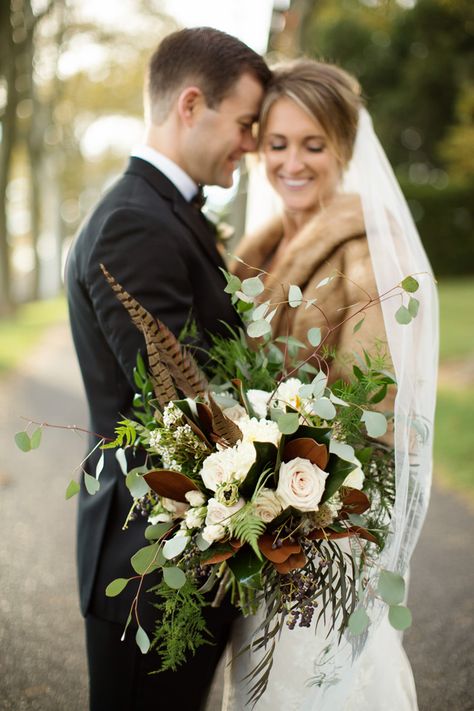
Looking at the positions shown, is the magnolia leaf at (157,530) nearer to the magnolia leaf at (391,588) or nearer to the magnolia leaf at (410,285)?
the magnolia leaf at (391,588)

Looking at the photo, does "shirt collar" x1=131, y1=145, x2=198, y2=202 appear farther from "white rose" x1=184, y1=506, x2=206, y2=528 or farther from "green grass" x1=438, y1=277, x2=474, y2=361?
"green grass" x1=438, y1=277, x2=474, y2=361

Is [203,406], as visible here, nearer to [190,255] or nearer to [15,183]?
[190,255]

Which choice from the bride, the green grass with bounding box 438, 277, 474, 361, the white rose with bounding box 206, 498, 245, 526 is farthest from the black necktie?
the green grass with bounding box 438, 277, 474, 361

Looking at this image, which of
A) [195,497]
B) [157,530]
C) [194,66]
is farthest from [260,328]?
[194,66]

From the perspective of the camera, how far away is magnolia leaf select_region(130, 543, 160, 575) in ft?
6.07

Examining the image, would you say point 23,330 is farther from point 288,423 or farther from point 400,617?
point 400,617

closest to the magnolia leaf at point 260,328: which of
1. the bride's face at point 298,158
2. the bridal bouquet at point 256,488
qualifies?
the bridal bouquet at point 256,488

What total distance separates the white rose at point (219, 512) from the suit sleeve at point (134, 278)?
0.60 m

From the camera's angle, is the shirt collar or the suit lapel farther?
the shirt collar

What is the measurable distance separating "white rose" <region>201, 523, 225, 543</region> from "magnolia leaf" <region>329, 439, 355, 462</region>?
0.34m

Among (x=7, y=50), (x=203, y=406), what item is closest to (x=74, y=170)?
(x=7, y=50)

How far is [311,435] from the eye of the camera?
5.98ft

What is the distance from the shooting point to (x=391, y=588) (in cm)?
173

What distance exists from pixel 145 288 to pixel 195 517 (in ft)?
2.42
